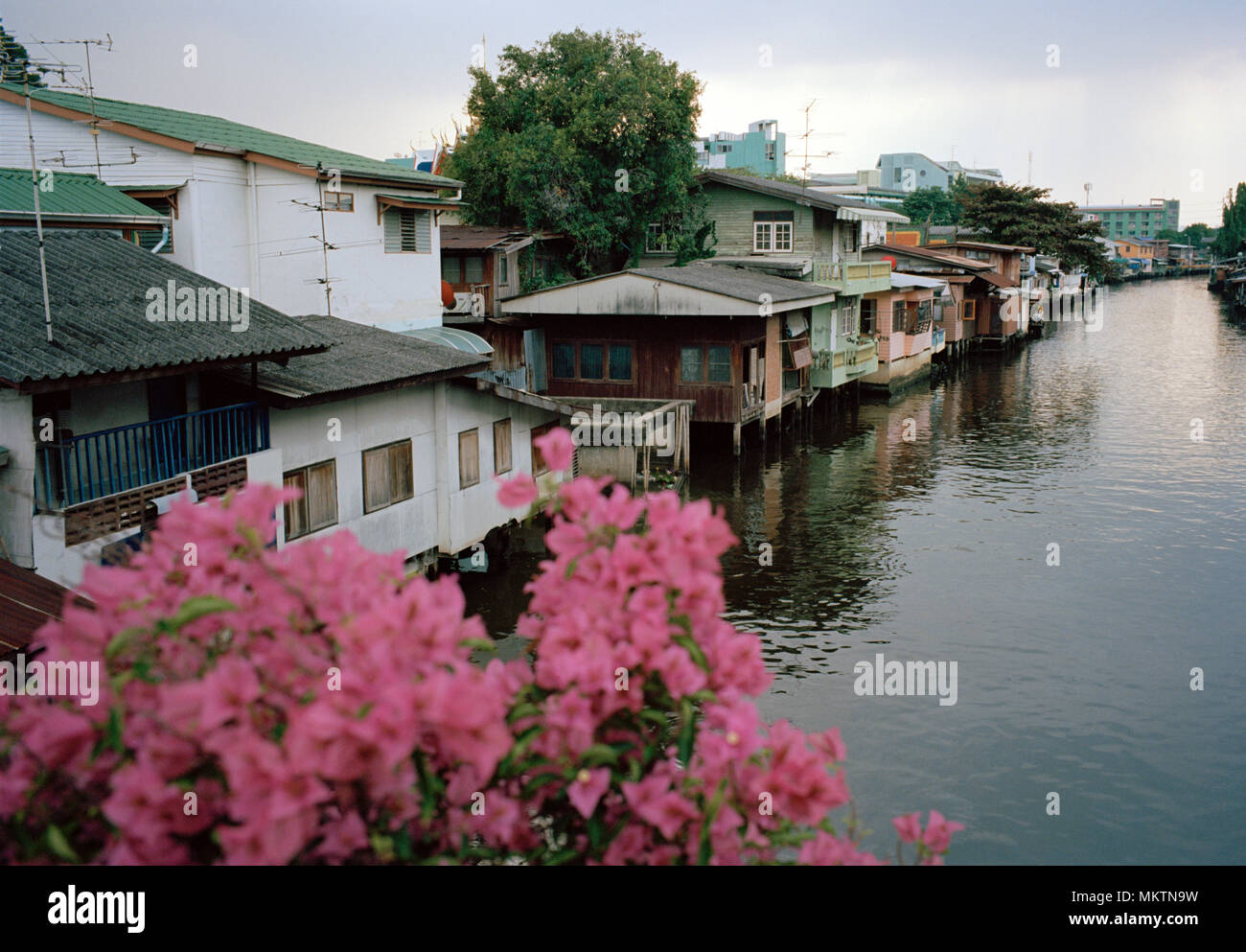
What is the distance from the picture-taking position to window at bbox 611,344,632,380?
38.0m

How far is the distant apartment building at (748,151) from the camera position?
13988cm

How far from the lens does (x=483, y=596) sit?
74.0ft

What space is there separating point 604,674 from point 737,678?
0.59m

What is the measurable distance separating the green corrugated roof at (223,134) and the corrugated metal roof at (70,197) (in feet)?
6.85

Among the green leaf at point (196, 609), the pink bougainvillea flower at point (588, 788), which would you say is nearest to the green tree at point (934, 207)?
the pink bougainvillea flower at point (588, 788)

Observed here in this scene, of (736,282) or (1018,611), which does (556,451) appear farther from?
(736,282)

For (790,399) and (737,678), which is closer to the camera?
(737,678)

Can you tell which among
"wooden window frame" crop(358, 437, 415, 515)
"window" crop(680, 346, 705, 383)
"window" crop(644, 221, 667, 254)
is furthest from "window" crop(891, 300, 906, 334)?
"wooden window frame" crop(358, 437, 415, 515)

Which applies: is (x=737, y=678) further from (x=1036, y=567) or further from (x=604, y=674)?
(x=1036, y=567)

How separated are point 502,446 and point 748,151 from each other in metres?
132

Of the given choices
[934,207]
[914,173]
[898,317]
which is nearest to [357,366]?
[898,317]

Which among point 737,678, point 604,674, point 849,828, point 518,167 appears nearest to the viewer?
point 604,674

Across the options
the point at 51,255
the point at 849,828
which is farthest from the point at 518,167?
the point at 849,828

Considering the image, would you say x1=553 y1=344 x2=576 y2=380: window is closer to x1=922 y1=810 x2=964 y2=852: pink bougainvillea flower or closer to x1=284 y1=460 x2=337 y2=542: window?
x1=284 y1=460 x2=337 y2=542: window
